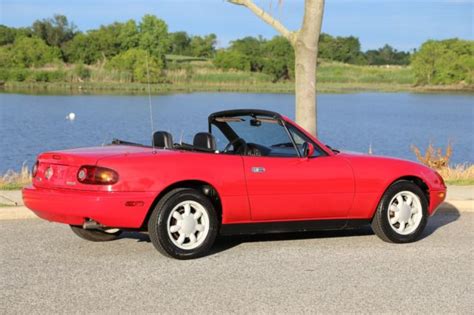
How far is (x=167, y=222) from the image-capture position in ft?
25.5

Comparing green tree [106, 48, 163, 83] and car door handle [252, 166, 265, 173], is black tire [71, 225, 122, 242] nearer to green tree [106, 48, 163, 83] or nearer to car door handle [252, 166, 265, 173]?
car door handle [252, 166, 265, 173]

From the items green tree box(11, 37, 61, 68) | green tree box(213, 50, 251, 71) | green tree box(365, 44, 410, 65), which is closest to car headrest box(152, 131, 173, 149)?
green tree box(11, 37, 61, 68)

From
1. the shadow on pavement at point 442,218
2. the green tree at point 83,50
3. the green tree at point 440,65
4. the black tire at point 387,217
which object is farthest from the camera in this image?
the green tree at point 440,65

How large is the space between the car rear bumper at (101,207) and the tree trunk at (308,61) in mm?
6660

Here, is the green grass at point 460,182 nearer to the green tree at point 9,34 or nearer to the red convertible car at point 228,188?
the red convertible car at point 228,188

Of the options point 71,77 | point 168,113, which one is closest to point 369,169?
point 168,113

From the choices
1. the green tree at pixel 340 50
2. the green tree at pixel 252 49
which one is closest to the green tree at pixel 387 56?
the green tree at pixel 340 50

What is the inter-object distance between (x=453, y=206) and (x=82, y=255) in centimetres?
576

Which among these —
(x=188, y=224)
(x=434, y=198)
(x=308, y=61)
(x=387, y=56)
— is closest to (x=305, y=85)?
(x=308, y=61)

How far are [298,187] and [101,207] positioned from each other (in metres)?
2.05

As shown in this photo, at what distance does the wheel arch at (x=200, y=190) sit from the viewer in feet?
25.8

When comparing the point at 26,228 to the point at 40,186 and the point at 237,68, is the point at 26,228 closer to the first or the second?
the point at 40,186

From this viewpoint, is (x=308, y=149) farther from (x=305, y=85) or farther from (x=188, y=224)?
(x=305, y=85)

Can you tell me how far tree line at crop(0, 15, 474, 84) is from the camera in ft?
322
